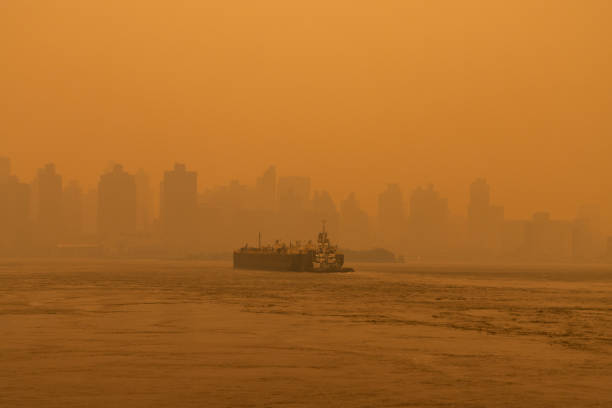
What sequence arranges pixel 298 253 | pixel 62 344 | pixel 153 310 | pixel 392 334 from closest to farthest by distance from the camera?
pixel 62 344 → pixel 392 334 → pixel 153 310 → pixel 298 253

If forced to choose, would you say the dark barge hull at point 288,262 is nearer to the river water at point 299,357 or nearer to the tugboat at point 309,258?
the tugboat at point 309,258

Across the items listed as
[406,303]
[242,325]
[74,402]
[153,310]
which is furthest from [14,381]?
[406,303]

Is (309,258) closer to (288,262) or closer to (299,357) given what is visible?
(288,262)

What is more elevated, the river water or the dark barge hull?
the dark barge hull

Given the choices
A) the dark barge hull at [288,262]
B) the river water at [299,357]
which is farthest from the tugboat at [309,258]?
the river water at [299,357]

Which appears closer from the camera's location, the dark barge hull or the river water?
the river water

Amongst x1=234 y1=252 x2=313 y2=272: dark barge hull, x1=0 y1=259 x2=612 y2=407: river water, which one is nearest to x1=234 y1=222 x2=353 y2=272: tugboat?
x1=234 y1=252 x2=313 y2=272: dark barge hull

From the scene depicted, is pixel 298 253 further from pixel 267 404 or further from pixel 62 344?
pixel 267 404

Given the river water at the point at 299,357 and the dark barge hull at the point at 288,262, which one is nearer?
the river water at the point at 299,357

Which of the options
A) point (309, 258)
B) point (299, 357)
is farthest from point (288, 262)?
point (299, 357)

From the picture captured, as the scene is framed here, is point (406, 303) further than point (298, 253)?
No

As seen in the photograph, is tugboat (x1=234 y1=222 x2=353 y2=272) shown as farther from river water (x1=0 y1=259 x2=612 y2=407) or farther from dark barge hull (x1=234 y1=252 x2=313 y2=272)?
river water (x1=0 y1=259 x2=612 y2=407)
